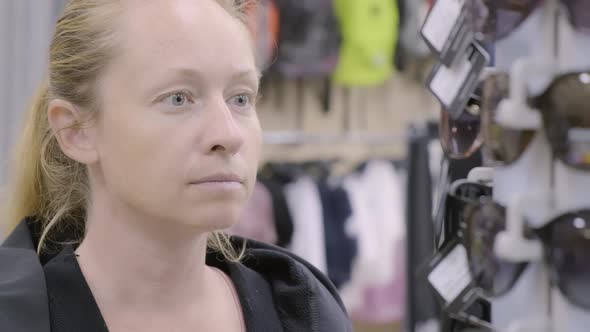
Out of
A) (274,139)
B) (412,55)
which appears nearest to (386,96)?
(412,55)

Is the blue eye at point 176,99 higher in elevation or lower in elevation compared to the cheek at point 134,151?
higher

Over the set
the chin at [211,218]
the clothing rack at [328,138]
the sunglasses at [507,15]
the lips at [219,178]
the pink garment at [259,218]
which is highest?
the sunglasses at [507,15]

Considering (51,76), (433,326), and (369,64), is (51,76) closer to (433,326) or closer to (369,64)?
(433,326)

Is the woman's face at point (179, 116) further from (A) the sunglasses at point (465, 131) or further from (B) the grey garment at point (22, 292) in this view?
(A) the sunglasses at point (465, 131)

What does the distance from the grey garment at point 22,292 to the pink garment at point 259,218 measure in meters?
2.47

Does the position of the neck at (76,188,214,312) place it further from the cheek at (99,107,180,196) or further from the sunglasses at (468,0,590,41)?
the sunglasses at (468,0,590,41)

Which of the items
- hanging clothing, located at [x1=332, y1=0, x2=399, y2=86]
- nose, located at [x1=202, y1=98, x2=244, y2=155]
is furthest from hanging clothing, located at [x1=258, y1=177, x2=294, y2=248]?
nose, located at [x1=202, y1=98, x2=244, y2=155]

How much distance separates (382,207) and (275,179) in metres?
0.52

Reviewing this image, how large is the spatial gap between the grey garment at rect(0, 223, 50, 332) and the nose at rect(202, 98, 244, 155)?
0.95ft

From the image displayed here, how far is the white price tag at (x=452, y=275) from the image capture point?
1.01 m

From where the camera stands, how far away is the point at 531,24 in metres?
0.81

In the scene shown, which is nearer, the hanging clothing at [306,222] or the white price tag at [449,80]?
the white price tag at [449,80]

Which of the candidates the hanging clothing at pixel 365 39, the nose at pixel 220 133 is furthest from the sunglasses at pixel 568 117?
the hanging clothing at pixel 365 39

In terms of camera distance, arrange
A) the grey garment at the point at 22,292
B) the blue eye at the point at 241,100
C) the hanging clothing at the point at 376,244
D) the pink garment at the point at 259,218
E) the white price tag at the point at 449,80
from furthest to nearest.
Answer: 1. the hanging clothing at the point at 376,244
2. the pink garment at the point at 259,218
3. the blue eye at the point at 241,100
4. the grey garment at the point at 22,292
5. the white price tag at the point at 449,80
